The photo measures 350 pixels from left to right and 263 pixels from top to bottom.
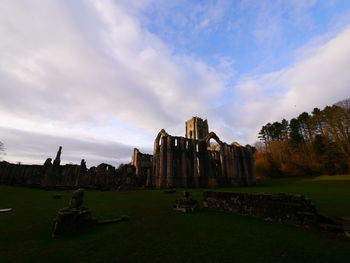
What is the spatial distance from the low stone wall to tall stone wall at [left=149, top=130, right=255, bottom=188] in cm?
1777

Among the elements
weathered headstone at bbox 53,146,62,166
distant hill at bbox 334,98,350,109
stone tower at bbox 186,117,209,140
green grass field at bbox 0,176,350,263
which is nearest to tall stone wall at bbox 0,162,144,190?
weathered headstone at bbox 53,146,62,166

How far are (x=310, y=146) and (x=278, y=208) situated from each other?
4917cm

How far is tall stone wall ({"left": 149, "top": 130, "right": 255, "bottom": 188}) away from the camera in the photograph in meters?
26.8

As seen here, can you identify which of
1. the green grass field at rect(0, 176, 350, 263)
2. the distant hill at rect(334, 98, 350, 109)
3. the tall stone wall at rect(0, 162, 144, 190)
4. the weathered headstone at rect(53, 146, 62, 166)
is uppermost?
the distant hill at rect(334, 98, 350, 109)

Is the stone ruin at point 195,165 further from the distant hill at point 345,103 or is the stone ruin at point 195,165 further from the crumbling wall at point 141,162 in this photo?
the distant hill at point 345,103

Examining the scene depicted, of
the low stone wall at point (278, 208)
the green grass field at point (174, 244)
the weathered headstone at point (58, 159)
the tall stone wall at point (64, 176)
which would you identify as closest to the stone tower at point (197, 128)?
the tall stone wall at point (64, 176)

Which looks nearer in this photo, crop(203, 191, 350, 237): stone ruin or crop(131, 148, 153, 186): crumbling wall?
crop(203, 191, 350, 237): stone ruin

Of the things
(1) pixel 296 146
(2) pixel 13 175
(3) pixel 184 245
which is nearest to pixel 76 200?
(3) pixel 184 245

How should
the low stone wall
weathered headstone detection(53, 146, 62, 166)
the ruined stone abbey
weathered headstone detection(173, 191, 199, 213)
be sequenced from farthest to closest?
weathered headstone detection(53, 146, 62, 166), the ruined stone abbey, weathered headstone detection(173, 191, 199, 213), the low stone wall

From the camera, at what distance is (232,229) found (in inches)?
219

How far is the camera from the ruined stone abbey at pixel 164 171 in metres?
23.7

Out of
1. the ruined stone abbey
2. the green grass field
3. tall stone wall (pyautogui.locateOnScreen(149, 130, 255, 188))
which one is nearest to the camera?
the green grass field

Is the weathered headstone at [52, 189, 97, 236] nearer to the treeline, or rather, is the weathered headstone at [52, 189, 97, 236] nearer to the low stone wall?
the low stone wall

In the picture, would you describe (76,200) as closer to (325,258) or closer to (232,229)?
(232,229)
